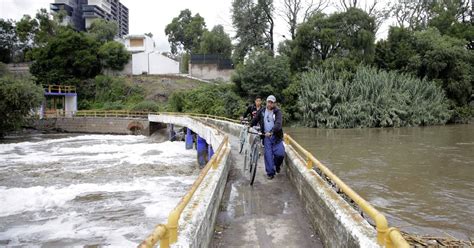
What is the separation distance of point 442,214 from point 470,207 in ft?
3.35

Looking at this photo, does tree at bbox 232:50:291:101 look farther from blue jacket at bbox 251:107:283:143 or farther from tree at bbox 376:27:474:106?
blue jacket at bbox 251:107:283:143

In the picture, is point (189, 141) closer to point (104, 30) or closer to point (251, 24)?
point (251, 24)

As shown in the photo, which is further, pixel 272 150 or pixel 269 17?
pixel 269 17

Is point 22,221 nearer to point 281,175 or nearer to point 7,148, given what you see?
point 281,175

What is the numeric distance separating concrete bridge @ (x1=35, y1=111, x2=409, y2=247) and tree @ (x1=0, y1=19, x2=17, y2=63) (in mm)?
59667

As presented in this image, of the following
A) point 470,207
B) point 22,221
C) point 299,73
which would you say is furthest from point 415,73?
point 22,221

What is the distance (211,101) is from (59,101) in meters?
21.3

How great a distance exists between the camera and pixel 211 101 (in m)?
35.1

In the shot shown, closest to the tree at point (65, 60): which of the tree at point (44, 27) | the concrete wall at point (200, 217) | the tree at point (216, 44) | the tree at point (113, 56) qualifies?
the tree at point (113, 56)

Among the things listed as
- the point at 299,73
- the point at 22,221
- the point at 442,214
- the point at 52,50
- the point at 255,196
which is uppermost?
the point at 52,50

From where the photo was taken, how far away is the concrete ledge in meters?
3.55

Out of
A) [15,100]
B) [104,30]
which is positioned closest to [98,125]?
[15,100]

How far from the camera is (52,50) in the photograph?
153ft

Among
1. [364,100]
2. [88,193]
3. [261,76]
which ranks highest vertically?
[261,76]
